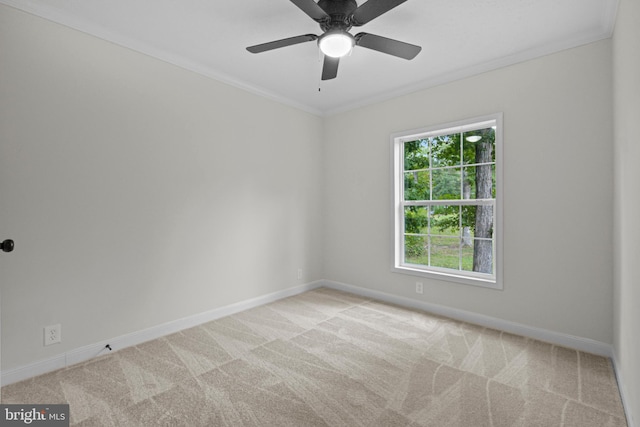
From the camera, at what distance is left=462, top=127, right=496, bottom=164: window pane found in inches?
124

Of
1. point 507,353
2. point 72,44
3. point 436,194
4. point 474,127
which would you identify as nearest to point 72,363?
point 72,44

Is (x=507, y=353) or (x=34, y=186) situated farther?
(x=507, y=353)

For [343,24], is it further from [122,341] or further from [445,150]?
[122,341]

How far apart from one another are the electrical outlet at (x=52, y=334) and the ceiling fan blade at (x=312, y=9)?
2.71m

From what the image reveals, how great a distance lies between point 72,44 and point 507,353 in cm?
411

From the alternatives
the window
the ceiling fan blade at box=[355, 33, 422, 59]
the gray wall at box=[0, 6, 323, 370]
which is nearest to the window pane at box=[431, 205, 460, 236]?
the window

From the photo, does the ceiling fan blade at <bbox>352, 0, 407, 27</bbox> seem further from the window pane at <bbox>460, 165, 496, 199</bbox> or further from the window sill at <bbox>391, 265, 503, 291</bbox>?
the window sill at <bbox>391, 265, 503, 291</bbox>

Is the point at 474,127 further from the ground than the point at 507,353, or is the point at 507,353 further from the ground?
the point at 474,127

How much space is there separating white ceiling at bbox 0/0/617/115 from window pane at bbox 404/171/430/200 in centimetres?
101

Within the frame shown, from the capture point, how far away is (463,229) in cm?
331

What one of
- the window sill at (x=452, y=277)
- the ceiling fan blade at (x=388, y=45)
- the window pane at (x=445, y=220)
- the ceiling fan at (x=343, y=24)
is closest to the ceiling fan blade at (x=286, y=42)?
the ceiling fan at (x=343, y=24)

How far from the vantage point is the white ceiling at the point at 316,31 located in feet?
7.07

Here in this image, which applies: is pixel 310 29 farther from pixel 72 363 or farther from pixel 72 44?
pixel 72 363

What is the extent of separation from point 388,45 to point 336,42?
40cm
